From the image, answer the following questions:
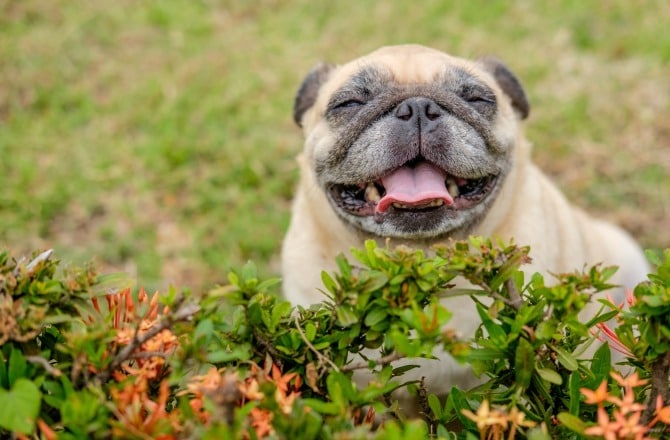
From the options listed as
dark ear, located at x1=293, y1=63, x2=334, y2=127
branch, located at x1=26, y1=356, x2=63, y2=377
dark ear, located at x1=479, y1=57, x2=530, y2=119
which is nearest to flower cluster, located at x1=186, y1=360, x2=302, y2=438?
branch, located at x1=26, y1=356, x2=63, y2=377

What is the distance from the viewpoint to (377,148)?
9.48 ft

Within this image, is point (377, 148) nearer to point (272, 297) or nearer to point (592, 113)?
point (272, 297)

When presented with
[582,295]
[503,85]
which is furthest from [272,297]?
[503,85]

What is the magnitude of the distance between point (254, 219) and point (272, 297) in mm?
3080

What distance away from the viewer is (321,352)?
187 centimetres

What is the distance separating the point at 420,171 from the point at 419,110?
27 cm

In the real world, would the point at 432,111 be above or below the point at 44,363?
above

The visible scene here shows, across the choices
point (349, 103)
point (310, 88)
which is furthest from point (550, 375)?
point (310, 88)

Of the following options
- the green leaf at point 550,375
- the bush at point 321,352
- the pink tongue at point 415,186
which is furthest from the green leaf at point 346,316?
the pink tongue at point 415,186

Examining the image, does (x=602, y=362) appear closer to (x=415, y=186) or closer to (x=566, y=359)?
(x=566, y=359)

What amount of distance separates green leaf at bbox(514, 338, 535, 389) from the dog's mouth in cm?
116

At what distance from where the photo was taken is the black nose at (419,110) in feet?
9.44

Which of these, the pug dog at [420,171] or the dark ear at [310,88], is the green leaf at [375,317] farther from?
the dark ear at [310,88]

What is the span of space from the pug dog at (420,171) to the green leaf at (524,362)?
3.59 ft
